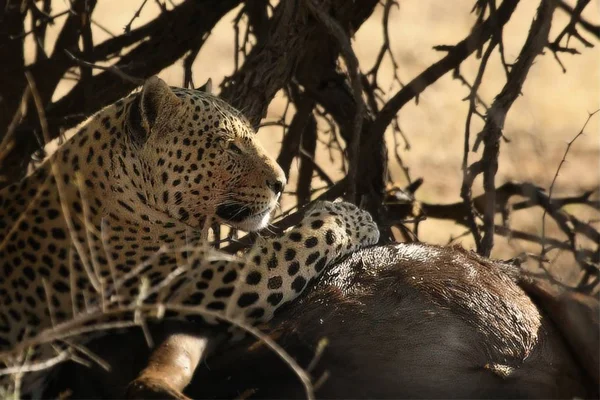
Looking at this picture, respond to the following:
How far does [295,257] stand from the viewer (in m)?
4.59

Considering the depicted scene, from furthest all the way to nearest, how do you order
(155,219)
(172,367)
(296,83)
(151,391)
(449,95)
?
(449,95) → (296,83) → (155,219) → (172,367) → (151,391)

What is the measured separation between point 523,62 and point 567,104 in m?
9.35

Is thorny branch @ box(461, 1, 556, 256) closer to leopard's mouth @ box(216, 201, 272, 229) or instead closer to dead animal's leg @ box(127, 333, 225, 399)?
leopard's mouth @ box(216, 201, 272, 229)

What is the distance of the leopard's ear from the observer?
4648 mm

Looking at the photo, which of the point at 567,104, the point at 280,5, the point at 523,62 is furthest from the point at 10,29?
the point at 567,104

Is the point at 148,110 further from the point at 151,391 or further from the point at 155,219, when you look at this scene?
the point at 151,391

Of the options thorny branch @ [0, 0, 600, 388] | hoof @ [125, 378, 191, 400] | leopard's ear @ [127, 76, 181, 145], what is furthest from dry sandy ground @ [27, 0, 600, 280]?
hoof @ [125, 378, 191, 400]

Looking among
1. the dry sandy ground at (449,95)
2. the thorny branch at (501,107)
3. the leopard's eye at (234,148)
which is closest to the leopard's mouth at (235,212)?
the leopard's eye at (234,148)

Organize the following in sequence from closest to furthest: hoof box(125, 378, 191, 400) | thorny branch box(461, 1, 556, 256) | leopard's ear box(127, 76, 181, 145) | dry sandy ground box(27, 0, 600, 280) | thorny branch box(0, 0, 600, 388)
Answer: hoof box(125, 378, 191, 400) → leopard's ear box(127, 76, 181, 145) → thorny branch box(461, 1, 556, 256) → thorny branch box(0, 0, 600, 388) → dry sandy ground box(27, 0, 600, 280)

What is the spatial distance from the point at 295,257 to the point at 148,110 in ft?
2.90

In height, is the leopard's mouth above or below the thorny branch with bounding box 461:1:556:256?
below

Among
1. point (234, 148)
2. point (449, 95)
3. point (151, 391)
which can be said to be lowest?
point (151, 391)

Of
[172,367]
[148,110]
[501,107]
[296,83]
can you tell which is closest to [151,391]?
[172,367]

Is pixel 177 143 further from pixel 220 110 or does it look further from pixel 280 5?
pixel 280 5
